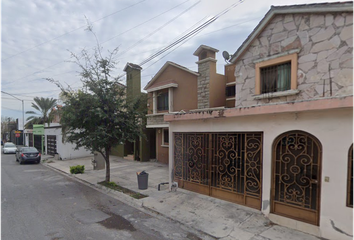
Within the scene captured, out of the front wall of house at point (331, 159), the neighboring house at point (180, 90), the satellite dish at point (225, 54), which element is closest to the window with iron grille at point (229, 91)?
the neighboring house at point (180, 90)

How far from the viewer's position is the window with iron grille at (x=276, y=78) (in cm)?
768

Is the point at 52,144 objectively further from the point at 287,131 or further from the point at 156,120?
the point at 287,131

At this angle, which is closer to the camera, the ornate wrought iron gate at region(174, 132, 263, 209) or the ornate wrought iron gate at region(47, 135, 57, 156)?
the ornate wrought iron gate at region(174, 132, 263, 209)

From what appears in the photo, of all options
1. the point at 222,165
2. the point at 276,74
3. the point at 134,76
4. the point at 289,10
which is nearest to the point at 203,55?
the point at 276,74

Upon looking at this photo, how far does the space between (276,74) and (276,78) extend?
0.16m

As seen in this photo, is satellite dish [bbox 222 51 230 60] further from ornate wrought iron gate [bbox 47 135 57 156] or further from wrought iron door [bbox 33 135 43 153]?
wrought iron door [bbox 33 135 43 153]

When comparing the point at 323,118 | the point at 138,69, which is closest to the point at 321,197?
the point at 323,118

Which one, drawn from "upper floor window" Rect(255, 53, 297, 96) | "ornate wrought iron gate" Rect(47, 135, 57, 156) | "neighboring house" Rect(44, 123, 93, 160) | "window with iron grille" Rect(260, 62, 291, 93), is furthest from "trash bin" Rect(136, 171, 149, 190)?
"ornate wrought iron gate" Rect(47, 135, 57, 156)

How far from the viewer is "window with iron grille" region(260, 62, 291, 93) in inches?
302

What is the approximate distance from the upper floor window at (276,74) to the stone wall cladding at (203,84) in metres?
3.79

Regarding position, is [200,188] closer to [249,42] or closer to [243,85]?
[243,85]

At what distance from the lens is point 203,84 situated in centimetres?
1200

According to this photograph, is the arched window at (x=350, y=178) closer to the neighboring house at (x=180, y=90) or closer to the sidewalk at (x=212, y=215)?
the sidewalk at (x=212, y=215)

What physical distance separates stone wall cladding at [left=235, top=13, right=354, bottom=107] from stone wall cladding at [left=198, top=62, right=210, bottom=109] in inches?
142
